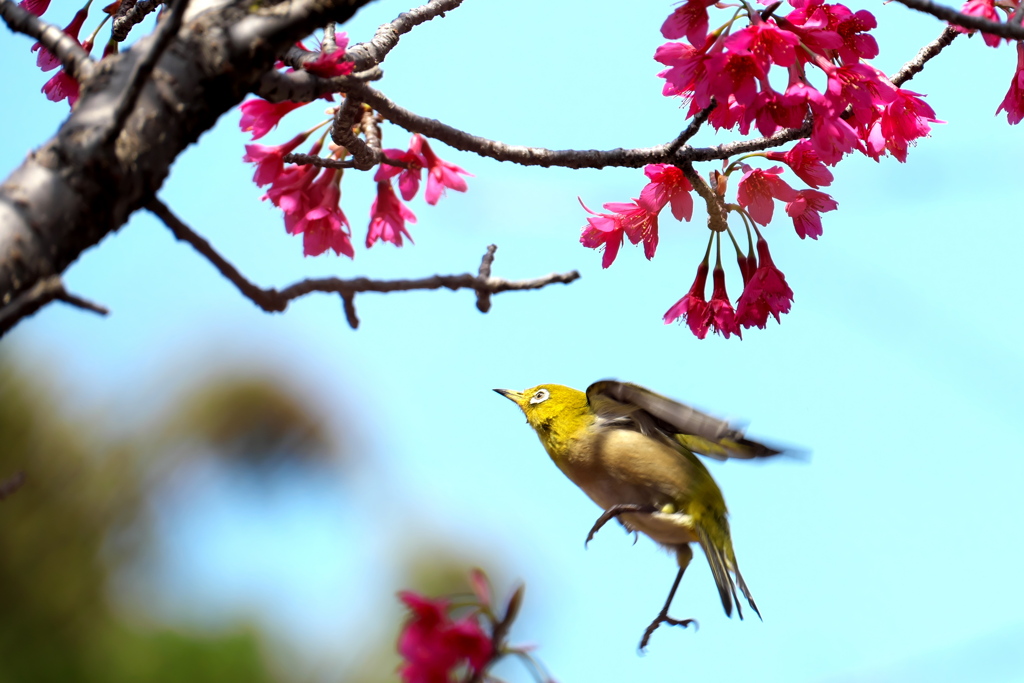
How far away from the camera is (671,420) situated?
237 centimetres

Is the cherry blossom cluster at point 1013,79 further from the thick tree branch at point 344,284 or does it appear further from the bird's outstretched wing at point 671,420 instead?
the thick tree branch at point 344,284

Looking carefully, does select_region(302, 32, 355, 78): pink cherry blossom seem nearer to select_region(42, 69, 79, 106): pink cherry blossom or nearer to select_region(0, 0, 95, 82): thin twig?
select_region(0, 0, 95, 82): thin twig

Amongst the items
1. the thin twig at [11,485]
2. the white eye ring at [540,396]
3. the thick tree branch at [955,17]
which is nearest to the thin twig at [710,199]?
the thick tree branch at [955,17]

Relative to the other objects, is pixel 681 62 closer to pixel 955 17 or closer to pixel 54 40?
pixel 955 17

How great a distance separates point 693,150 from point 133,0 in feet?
5.70

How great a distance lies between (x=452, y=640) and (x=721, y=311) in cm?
154

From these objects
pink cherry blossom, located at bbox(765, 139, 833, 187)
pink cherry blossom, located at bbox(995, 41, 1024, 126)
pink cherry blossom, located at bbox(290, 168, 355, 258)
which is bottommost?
pink cherry blossom, located at bbox(290, 168, 355, 258)

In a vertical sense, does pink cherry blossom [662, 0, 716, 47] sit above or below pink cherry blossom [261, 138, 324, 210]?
Result: above

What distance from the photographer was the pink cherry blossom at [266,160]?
7.38 feet

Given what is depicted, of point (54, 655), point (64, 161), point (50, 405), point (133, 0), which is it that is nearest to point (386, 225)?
point (133, 0)

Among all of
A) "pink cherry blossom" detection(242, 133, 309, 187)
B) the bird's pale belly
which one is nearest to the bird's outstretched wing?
the bird's pale belly

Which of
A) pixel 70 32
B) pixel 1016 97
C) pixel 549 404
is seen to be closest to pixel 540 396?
pixel 549 404

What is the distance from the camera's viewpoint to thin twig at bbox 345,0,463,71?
6.30 feet

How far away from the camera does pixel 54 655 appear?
9812 millimetres
